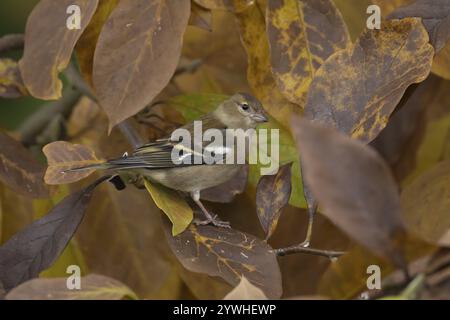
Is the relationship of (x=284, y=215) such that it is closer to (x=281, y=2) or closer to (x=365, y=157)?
(x=281, y=2)

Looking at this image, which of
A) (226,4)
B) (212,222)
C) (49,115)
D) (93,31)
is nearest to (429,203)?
(212,222)

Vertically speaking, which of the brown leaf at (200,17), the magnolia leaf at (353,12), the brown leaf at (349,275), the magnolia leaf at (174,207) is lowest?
the brown leaf at (349,275)

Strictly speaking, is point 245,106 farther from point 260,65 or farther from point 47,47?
point 47,47

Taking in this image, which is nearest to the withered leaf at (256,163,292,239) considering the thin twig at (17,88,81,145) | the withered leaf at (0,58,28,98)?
the withered leaf at (0,58,28,98)

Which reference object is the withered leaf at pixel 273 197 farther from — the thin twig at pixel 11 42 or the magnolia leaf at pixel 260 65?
the thin twig at pixel 11 42

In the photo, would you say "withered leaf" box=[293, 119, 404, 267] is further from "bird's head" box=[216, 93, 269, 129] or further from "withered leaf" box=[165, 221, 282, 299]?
"bird's head" box=[216, 93, 269, 129]

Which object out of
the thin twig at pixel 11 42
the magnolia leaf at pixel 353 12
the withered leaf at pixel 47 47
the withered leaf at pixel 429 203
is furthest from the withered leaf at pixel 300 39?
the thin twig at pixel 11 42

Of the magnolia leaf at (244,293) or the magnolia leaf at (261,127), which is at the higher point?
the magnolia leaf at (244,293)
